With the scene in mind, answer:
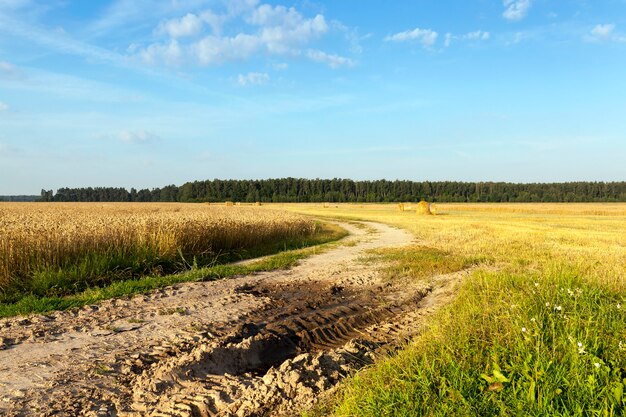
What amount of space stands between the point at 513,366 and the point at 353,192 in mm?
148140

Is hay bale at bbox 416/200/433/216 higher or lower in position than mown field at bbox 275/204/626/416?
lower

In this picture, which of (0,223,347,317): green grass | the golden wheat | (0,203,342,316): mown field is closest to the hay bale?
the golden wheat

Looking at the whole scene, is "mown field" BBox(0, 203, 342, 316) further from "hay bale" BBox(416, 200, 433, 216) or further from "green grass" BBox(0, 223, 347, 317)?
"hay bale" BBox(416, 200, 433, 216)

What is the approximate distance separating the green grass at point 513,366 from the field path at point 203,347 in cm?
91

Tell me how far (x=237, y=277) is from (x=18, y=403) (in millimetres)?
7750

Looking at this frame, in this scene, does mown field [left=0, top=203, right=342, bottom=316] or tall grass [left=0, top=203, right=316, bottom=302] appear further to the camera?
tall grass [left=0, top=203, right=316, bottom=302]

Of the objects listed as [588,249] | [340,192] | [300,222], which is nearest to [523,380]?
[588,249]

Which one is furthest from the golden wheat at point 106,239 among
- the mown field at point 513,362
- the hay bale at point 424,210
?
the hay bale at point 424,210

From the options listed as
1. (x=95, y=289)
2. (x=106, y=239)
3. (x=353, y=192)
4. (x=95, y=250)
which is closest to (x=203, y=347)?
(x=95, y=289)

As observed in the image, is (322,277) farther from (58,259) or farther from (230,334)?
(58,259)

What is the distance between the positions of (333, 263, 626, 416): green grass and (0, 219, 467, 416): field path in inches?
35.9

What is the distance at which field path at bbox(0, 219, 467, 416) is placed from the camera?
15.5ft

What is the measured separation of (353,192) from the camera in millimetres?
151875

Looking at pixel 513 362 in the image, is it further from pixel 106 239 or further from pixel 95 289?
pixel 106 239
